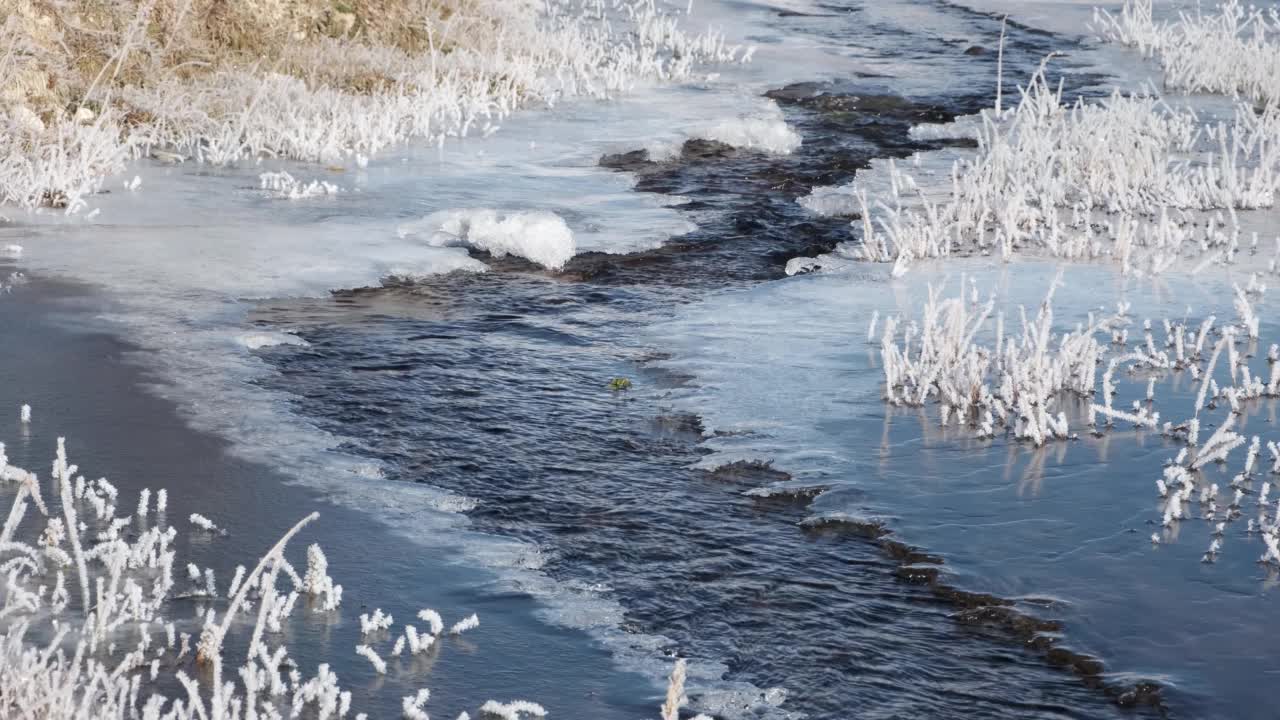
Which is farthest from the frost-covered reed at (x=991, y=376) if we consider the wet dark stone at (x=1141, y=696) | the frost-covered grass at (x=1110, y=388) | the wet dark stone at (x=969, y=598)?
the wet dark stone at (x=1141, y=696)

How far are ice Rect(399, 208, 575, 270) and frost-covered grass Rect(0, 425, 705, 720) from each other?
474 centimetres

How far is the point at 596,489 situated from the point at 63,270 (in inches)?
165

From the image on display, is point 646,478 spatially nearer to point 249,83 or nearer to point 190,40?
point 249,83

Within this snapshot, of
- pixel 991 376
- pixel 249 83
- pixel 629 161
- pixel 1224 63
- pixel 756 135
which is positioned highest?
pixel 1224 63

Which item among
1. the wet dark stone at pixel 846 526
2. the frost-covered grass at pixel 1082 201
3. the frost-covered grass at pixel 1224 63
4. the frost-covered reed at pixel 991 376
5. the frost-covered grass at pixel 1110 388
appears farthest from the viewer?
the frost-covered grass at pixel 1224 63

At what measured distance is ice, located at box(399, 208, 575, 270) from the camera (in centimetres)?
948

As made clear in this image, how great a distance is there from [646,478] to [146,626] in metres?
2.27

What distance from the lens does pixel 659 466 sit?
602 centimetres

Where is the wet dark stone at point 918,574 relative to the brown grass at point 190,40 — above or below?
below

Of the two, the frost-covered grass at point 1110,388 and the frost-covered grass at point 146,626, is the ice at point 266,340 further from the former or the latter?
the frost-covered grass at point 1110,388

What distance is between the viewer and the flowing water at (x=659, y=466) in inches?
172

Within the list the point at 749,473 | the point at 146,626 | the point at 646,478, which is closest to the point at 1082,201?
the point at 749,473

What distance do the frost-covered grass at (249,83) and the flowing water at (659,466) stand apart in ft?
2.49

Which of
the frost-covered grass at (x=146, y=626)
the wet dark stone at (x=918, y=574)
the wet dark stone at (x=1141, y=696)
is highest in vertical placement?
the frost-covered grass at (x=146, y=626)
